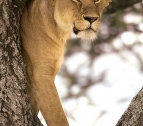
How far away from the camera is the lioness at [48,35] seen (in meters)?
2.70

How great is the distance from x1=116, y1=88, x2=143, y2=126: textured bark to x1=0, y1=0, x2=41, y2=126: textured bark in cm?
42

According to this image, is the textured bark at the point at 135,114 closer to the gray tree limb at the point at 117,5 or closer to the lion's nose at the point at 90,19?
the lion's nose at the point at 90,19

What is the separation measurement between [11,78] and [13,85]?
3 centimetres

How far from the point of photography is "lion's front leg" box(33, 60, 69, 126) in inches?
107

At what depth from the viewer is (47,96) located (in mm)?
2727

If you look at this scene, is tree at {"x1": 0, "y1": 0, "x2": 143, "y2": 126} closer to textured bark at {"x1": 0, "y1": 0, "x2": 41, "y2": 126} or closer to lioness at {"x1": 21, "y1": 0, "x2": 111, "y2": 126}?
textured bark at {"x1": 0, "y1": 0, "x2": 41, "y2": 126}

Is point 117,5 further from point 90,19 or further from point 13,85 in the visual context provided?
point 13,85

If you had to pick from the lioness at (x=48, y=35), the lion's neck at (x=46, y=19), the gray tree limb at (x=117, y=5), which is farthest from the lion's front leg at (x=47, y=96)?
the gray tree limb at (x=117, y=5)

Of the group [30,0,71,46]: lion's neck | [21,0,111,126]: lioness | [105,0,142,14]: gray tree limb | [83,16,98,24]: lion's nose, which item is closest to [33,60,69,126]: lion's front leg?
[21,0,111,126]: lioness

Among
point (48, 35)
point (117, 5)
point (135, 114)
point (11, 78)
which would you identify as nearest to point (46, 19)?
point (48, 35)

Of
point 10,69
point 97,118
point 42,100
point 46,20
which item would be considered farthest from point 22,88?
point 97,118

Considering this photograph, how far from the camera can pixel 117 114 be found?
17.6 ft

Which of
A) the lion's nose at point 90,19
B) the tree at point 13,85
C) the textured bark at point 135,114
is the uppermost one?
the lion's nose at point 90,19

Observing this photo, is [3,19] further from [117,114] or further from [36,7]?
[117,114]
